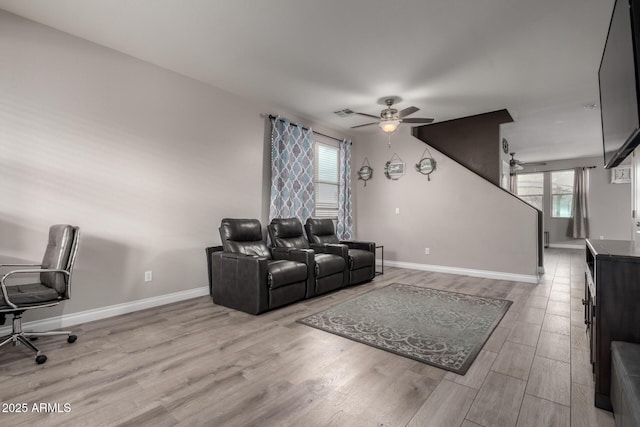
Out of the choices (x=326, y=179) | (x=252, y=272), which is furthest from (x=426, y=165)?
(x=252, y=272)

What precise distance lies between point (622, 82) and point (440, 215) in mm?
4024

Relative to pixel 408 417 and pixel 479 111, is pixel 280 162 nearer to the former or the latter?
pixel 479 111

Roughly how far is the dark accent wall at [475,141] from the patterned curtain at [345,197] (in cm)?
156

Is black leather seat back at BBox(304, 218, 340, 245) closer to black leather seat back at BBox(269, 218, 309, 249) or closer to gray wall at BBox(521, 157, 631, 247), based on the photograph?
black leather seat back at BBox(269, 218, 309, 249)

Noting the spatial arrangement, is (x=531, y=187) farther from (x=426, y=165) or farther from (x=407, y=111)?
(x=407, y=111)

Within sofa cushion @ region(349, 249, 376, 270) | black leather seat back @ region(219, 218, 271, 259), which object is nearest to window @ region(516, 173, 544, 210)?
sofa cushion @ region(349, 249, 376, 270)

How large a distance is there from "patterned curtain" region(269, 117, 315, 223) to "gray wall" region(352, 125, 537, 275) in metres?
1.63

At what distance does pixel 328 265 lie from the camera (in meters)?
3.93

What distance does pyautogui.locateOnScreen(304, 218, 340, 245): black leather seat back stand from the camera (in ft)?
15.7

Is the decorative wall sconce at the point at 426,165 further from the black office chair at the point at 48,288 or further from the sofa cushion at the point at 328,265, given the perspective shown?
the black office chair at the point at 48,288

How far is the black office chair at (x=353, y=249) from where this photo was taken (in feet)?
14.5

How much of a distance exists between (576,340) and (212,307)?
3.44m

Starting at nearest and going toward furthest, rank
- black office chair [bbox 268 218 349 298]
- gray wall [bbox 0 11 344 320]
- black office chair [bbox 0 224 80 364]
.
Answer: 1. black office chair [bbox 0 224 80 364]
2. gray wall [bbox 0 11 344 320]
3. black office chair [bbox 268 218 349 298]

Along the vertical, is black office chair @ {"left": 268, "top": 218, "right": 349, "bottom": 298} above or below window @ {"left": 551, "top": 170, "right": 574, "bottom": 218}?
below
